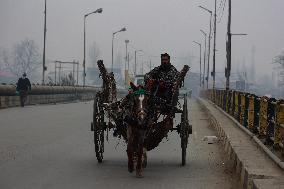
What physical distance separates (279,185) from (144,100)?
284 centimetres

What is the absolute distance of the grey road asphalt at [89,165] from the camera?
9.12 meters

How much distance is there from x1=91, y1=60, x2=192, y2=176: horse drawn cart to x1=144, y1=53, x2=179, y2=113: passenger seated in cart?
0.65 feet

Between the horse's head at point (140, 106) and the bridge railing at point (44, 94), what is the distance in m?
23.3

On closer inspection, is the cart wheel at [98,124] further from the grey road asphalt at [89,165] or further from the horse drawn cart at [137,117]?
the grey road asphalt at [89,165]

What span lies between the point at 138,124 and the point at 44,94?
35813 millimetres

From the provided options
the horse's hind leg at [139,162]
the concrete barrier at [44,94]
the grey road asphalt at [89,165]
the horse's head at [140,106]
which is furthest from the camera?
the concrete barrier at [44,94]

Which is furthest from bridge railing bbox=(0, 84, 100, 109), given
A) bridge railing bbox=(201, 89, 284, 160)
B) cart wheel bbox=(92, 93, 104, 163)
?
cart wheel bbox=(92, 93, 104, 163)

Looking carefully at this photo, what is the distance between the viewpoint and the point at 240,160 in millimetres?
9945

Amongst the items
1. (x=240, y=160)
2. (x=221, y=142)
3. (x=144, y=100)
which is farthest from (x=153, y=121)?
(x=221, y=142)

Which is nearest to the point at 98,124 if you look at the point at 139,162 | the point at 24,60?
the point at 139,162

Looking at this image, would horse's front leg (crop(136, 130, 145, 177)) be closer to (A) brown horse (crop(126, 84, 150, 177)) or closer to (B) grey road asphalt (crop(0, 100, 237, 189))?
(A) brown horse (crop(126, 84, 150, 177))

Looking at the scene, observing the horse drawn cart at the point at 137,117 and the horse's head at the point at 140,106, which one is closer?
the horse's head at the point at 140,106

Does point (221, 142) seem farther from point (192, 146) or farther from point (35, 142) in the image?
point (35, 142)

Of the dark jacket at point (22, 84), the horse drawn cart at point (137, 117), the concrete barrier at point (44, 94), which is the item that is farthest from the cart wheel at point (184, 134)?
the dark jacket at point (22, 84)
